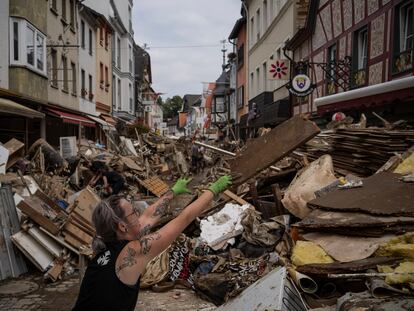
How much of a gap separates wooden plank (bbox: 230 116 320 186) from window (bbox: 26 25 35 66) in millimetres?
13737

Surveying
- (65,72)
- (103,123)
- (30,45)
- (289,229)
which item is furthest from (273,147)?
(103,123)

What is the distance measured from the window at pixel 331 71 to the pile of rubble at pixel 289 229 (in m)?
5.34

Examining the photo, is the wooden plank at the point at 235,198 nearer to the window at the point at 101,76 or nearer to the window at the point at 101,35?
the window at the point at 101,76

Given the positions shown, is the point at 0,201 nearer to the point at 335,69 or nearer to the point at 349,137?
the point at 349,137

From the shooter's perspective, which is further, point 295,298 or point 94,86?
point 94,86

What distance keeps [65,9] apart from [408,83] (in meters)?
17.7

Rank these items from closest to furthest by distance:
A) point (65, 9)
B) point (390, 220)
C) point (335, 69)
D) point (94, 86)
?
1. point (390, 220)
2. point (335, 69)
3. point (65, 9)
4. point (94, 86)

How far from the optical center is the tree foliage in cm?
13214

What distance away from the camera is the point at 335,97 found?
11477mm

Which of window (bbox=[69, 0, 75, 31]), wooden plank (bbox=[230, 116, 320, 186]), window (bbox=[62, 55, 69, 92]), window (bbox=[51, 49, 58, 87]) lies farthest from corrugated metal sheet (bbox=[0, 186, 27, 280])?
window (bbox=[69, 0, 75, 31])

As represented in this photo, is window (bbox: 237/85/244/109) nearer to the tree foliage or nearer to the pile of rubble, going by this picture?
the pile of rubble

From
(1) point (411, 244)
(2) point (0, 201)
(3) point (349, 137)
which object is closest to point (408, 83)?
(3) point (349, 137)

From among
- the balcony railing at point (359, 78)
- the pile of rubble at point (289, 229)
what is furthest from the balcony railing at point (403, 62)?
the pile of rubble at point (289, 229)

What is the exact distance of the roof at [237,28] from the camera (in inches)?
1283
